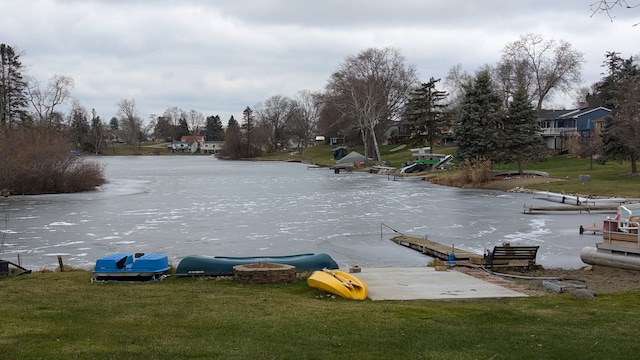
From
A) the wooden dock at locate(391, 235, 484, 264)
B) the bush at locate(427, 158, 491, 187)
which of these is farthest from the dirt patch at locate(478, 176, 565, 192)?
the wooden dock at locate(391, 235, 484, 264)

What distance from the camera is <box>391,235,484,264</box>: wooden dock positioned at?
16.3 meters

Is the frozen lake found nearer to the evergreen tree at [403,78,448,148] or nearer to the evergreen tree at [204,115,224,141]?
the evergreen tree at [403,78,448,148]

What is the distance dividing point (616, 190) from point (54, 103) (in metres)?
61.8

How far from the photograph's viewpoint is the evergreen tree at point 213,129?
7200 inches

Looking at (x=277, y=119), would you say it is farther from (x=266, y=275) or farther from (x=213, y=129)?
(x=266, y=275)

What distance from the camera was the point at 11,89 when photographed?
→ 222 ft

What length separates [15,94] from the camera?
68.6 meters

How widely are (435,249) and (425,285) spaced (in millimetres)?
5690

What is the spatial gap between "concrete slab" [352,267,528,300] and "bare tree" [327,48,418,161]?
62.5m

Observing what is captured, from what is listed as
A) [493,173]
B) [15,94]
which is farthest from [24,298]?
[15,94]

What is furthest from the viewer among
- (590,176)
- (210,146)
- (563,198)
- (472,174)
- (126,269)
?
(210,146)

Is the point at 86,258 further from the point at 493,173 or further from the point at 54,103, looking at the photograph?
the point at 54,103

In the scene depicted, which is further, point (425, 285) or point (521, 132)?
point (521, 132)

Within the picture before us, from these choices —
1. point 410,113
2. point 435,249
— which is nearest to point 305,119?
point 410,113
